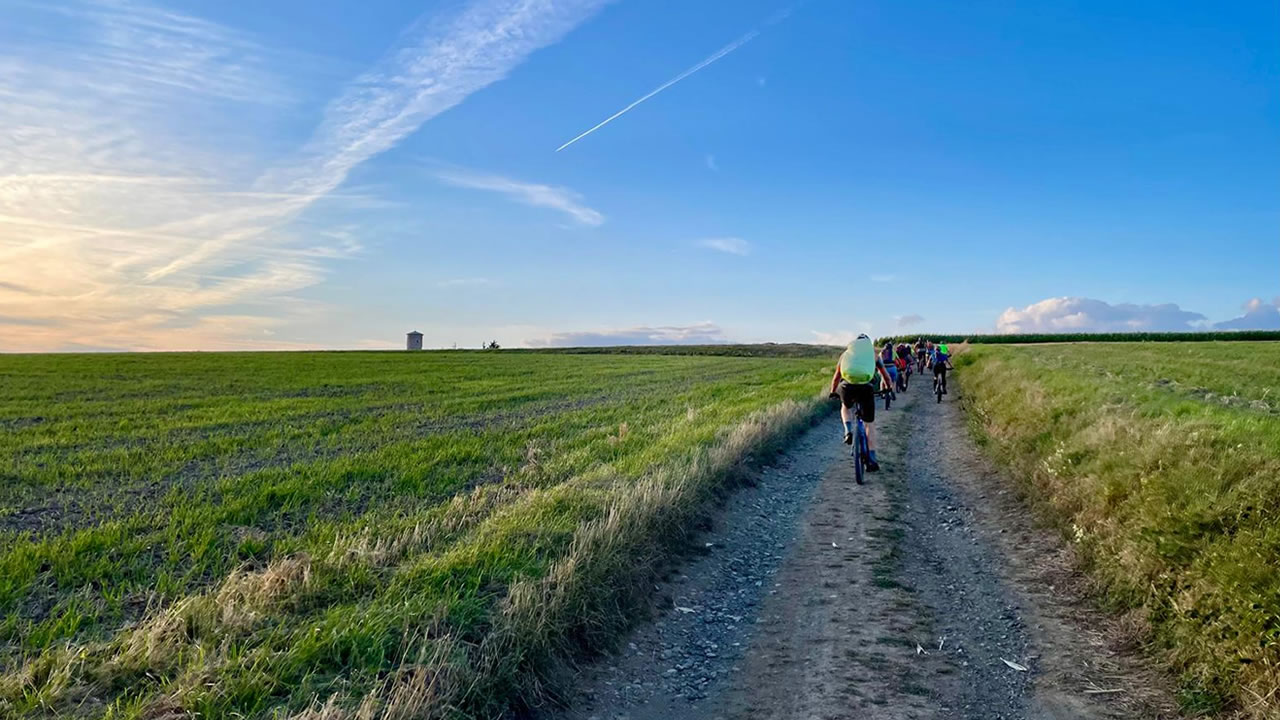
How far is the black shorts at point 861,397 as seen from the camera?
12.9m

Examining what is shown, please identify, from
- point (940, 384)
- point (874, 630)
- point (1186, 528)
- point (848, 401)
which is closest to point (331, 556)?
point (874, 630)

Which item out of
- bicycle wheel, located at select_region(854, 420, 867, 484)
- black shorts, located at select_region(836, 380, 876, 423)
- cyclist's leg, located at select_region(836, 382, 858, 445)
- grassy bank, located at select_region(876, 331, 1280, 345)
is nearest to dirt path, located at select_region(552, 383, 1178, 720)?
bicycle wheel, located at select_region(854, 420, 867, 484)

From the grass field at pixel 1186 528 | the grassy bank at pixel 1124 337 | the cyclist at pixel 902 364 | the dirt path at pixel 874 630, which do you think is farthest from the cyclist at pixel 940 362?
the grassy bank at pixel 1124 337

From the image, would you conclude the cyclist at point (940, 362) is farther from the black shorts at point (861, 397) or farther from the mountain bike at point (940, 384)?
the black shorts at point (861, 397)

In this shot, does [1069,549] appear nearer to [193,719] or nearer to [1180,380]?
[193,719]

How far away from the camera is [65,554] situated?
805 centimetres

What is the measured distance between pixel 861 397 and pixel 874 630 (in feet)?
22.4

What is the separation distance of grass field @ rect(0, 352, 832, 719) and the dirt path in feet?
2.02

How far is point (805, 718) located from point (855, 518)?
19.1 ft

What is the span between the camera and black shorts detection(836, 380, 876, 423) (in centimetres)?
1290

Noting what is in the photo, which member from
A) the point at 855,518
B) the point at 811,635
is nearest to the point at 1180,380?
the point at 855,518

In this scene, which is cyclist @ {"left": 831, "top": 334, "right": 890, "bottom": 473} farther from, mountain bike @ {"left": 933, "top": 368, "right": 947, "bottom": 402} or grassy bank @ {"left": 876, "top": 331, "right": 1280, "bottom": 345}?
grassy bank @ {"left": 876, "top": 331, "right": 1280, "bottom": 345}

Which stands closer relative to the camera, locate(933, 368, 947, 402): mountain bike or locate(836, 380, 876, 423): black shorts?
locate(836, 380, 876, 423): black shorts

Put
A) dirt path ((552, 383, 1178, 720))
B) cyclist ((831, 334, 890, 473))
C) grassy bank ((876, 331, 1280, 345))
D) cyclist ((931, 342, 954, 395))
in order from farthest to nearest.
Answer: grassy bank ((876, 331, 1280, 345)) → cyclist ((931, 342, 954, 395)) → cyclist ((831, 334, 890, 473)) → dirt path ((552, 383, 1178, 720))
